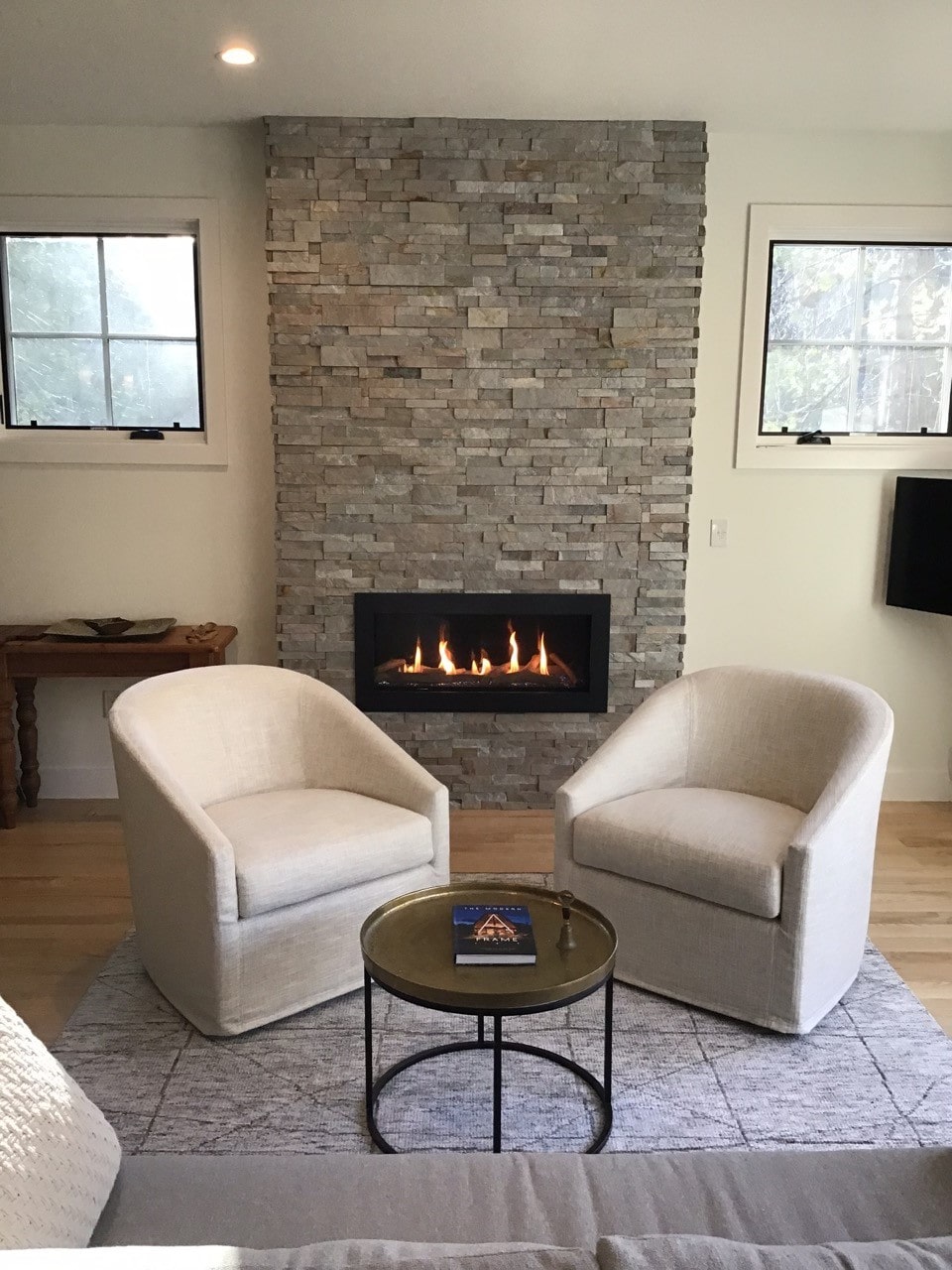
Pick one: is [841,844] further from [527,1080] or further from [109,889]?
[109,889]

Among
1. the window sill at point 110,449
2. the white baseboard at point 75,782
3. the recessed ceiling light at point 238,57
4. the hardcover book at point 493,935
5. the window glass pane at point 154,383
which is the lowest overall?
the white baseboard at point 75,782

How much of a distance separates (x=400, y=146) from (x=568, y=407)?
3.63 ft

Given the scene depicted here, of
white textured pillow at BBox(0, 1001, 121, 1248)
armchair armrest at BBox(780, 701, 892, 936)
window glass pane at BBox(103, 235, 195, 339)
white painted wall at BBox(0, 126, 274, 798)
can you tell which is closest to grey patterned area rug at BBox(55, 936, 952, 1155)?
armchair armrest at BBox(780, 701, 892, 936)

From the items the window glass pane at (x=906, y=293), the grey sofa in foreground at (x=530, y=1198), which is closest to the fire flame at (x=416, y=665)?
the window glass pane at (x=906, y=293)

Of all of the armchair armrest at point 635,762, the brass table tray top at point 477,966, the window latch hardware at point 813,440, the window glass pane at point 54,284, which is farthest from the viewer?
the window latch hardware at point 813,440

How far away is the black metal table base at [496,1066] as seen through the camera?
2.05 meters

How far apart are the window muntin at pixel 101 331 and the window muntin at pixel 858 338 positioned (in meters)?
2.31

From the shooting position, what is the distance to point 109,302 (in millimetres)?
4172

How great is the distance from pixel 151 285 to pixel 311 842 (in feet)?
8.46

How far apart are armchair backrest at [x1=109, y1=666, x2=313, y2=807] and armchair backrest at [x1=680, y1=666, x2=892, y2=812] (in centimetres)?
119

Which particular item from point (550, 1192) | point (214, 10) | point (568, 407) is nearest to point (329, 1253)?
point (550, 1192)

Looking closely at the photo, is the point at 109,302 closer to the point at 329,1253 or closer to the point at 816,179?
the point at 816,179

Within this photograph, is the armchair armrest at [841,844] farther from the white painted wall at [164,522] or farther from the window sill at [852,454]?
the white painted wall at [164,522]

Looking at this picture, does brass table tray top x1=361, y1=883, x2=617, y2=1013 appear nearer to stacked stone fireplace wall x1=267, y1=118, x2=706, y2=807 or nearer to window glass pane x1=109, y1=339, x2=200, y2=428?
stacked stone fireplace wall x1=267, y1=118, x2=706, y2=807
